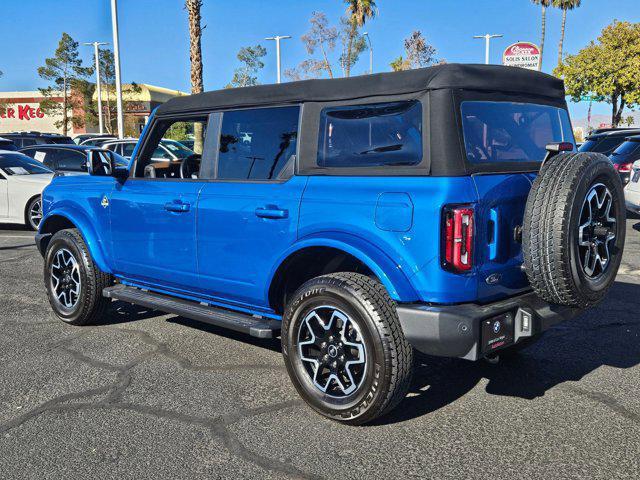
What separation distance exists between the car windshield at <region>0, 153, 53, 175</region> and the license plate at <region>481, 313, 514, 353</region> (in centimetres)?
1069

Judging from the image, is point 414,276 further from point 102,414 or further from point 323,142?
point 102,414

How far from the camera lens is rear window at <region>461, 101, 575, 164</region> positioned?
136 inches

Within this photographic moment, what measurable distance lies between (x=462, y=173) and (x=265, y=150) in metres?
1.44

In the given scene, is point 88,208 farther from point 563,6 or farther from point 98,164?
point 563,6

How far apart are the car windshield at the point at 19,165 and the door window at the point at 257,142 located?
8.81 meters

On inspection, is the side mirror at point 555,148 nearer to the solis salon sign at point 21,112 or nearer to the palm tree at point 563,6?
the palm tree at point 563,6

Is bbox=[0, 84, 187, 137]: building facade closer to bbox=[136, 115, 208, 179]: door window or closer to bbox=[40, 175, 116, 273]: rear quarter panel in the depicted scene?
bbox=[40, 175, 116, 273]: rear quarter panel

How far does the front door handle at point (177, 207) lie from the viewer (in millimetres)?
4387

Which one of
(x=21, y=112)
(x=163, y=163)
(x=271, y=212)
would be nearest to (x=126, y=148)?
(x=163, y=163)

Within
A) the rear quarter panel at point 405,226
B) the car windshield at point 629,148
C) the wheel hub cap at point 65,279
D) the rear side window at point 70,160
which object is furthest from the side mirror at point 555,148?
the rear side window at point 70,160

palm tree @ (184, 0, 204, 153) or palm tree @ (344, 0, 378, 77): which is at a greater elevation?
palm tree @ (344, 0, 378, 77)

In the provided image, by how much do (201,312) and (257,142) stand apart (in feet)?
3.96

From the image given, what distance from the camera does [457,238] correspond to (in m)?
3.14

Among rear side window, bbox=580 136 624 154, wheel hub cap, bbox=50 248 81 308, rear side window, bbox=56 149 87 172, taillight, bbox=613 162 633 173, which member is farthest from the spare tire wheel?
rear side window, bbox=56 149 87 172
